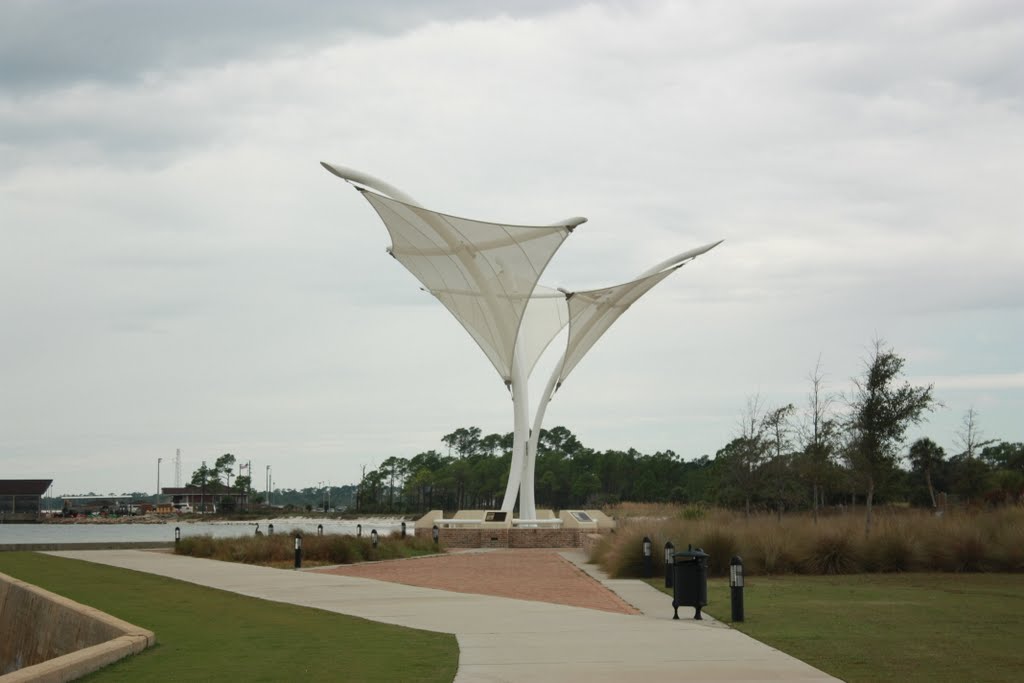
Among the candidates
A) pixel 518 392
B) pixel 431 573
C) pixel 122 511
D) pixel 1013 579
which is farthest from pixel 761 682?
pixel 122 511

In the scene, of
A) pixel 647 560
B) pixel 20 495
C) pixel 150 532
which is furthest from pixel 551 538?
pixel 20 495

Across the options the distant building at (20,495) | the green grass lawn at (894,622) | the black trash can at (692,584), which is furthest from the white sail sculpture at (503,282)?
the distant building at (20,495)

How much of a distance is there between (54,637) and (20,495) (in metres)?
170

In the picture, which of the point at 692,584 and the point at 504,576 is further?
the point at 504,576

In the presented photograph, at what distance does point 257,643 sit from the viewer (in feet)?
35.3

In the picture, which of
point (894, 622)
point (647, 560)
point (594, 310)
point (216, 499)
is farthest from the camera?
point (216, 499)

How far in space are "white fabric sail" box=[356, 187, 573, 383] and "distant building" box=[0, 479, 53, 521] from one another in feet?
464

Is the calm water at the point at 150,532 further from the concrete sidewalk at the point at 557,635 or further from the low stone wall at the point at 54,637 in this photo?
the concrete sidewalk at the point at 557,635

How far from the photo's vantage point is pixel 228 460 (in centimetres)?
17250

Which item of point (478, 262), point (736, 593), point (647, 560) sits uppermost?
point (478, 262)

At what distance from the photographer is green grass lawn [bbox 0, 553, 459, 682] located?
8.79 metres

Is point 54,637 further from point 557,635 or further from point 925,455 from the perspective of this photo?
point 925,455

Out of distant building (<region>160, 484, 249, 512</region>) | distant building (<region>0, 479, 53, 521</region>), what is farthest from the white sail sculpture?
distant building (<region>0, 479, 53, 521</region>)

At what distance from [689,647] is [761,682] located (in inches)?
78.6
